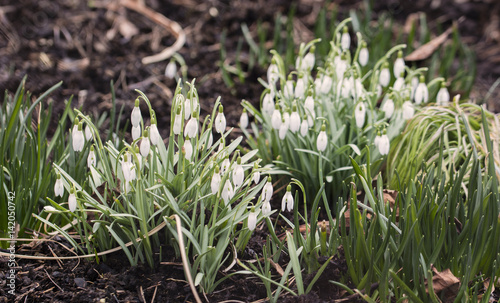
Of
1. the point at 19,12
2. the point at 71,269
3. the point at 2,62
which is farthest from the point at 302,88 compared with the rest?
the point at 19,12

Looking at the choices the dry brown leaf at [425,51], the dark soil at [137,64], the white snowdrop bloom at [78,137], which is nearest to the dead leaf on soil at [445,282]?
the dark soil at [137,64]

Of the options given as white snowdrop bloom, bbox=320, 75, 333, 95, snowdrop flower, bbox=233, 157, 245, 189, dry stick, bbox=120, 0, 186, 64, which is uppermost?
dry stick, bbox=120, 0, 186, 64

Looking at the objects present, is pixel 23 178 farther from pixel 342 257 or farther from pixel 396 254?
pixel 396 254

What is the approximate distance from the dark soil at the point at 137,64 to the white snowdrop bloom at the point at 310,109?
616 millimetres

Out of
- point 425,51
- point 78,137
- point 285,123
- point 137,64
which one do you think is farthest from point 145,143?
point 425,51

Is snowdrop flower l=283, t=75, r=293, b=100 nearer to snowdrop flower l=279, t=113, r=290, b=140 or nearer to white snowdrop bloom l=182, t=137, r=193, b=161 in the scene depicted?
snowdrop flower l=279, t=113, r=290, b=140

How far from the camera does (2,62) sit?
14.4ft

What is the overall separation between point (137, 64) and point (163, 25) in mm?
756

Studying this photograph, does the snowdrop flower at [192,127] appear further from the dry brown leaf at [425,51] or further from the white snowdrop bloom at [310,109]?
the dry brown leaf at [425,51]

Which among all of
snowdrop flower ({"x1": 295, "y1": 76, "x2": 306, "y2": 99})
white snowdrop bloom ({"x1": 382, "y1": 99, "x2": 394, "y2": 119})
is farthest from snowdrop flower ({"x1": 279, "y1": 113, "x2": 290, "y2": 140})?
white snowdrop bloom ({"x1": 382, "y1": 99, "x2": 394, "y2": 119})

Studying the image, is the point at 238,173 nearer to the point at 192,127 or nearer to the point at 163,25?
the point at 192,127

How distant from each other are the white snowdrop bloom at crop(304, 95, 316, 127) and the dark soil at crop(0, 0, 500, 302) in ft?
2.02

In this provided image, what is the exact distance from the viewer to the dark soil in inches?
93.4

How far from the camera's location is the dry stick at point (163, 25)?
15.0 feet
